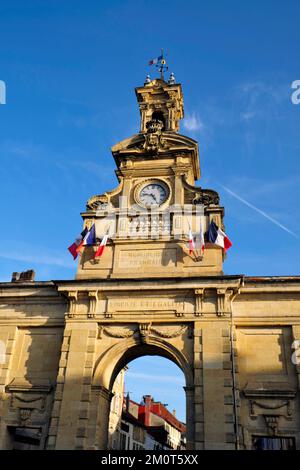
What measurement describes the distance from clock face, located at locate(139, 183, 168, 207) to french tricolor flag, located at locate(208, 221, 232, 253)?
2707mm

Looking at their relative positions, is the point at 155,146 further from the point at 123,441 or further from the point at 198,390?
the point at 123,441

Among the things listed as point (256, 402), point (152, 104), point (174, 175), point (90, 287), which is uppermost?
point (152, 104)

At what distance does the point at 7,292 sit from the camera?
17.9 meters

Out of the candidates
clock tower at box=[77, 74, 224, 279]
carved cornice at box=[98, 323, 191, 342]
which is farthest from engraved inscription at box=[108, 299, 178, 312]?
clock tower at box=[77, 74, 224, 279]

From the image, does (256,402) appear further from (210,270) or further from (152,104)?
(152,104)

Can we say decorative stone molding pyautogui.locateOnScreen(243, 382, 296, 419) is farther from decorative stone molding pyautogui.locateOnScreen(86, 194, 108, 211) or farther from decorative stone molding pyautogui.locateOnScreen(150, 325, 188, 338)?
decorative stone molding pyautogui.locateOnScreen(86, 194, 108, 211)

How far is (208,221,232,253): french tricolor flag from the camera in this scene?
1683 centimetres

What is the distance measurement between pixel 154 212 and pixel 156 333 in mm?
5007

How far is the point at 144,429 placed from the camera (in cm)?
4297

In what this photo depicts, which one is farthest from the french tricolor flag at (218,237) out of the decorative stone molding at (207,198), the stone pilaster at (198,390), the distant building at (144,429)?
Answer: the distant building at (144,429)

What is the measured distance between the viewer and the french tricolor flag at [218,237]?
16828 millimetres

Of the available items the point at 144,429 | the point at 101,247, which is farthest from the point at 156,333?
the point at 144,429

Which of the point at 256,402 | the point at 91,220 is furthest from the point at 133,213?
the point at 256,402
